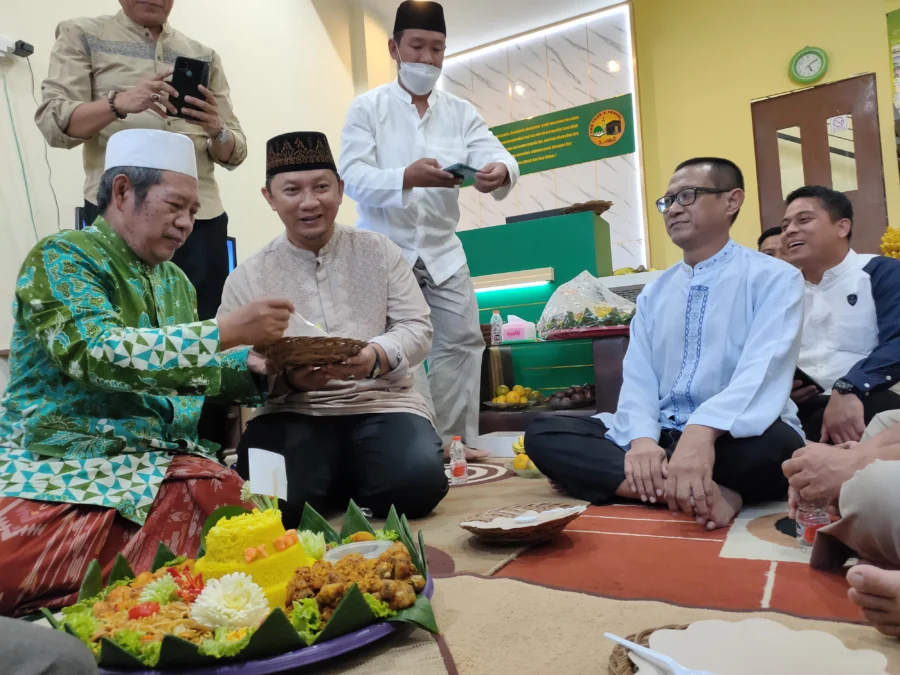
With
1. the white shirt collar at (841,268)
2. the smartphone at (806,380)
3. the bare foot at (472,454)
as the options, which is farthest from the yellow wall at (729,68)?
the smartphone at (806,380)

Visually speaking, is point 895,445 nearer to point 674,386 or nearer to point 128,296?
point 674,386

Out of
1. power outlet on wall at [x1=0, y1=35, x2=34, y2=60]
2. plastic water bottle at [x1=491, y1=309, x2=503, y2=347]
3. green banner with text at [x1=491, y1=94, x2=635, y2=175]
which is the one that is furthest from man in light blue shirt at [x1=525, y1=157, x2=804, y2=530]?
green banner with text at [x1=491, y1=94, x2=635, y2=175]

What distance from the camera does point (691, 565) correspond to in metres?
1.64

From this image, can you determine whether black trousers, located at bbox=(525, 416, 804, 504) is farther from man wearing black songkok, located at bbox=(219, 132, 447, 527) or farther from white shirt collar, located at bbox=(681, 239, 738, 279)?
white shirt collar, located at bbox=(681, 239, 738, 279)

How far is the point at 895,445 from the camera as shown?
146cm

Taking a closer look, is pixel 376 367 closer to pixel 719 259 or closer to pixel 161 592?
pixel 161 592

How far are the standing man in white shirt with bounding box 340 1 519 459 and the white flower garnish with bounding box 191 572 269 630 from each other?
88.1 inches

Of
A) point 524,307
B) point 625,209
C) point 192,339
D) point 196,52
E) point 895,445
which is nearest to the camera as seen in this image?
point 895,445

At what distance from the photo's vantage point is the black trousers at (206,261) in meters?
2.75

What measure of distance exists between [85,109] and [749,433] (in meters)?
2.51

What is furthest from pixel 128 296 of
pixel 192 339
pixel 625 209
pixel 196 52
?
pixel 625 209

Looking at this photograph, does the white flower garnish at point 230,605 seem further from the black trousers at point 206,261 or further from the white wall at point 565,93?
the white wall at point 565,93

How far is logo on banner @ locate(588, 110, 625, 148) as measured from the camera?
7500 mm

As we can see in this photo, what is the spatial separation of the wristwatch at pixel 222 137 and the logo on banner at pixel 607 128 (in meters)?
5.71
